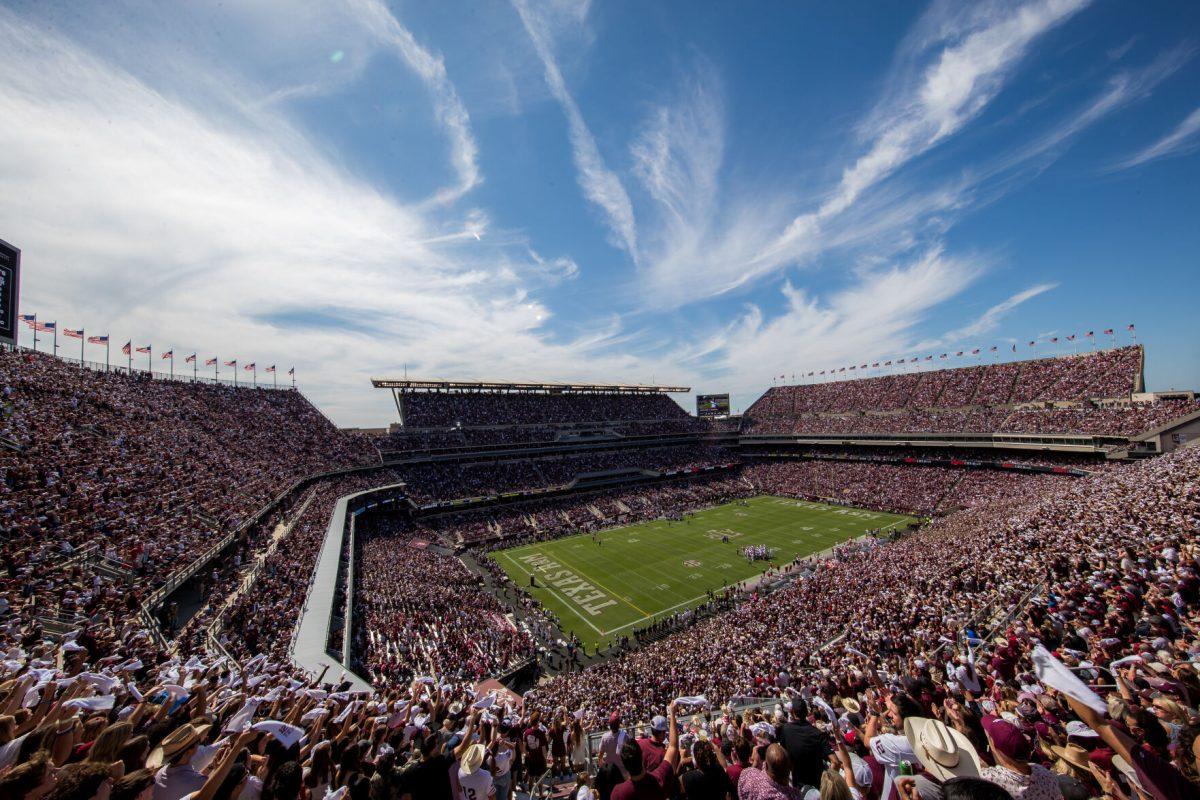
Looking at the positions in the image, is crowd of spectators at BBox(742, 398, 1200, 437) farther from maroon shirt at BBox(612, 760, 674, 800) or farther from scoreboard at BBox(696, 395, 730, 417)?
maroon shirt at BBox(612, 760, 674, 800)

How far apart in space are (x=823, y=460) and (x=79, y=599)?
71855 millimetres

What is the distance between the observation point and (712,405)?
89.8 meters

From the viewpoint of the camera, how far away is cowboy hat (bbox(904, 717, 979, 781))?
3.75m

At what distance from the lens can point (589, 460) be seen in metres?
62.8

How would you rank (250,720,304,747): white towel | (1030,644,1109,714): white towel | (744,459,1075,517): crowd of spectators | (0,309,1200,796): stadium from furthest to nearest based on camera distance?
(744,459,1075,517): crowd of spectators, (0,309,1200,796): stadium, (250,720,304,747): white towel, (1030,644,1109,714): white towel

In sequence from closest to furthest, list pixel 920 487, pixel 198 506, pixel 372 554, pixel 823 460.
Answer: pixel 198 506
pixel 372 554
pixel 920 487
pixel 823 460

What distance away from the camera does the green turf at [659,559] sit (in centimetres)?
2823

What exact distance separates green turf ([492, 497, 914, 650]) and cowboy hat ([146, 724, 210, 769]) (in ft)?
74.0

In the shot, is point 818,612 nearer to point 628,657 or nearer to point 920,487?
point 628,657

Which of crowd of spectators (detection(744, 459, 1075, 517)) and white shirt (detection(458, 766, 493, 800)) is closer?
white shirt (detection(458, 766, 493, 800))

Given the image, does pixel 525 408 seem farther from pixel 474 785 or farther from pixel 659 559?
pixel 474 785

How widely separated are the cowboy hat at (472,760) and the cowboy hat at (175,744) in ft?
7.22

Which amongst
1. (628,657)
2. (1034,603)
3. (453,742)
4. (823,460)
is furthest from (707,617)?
(823,460)

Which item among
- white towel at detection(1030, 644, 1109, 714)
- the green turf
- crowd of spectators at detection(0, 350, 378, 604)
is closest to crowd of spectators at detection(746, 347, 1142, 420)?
the green turf
